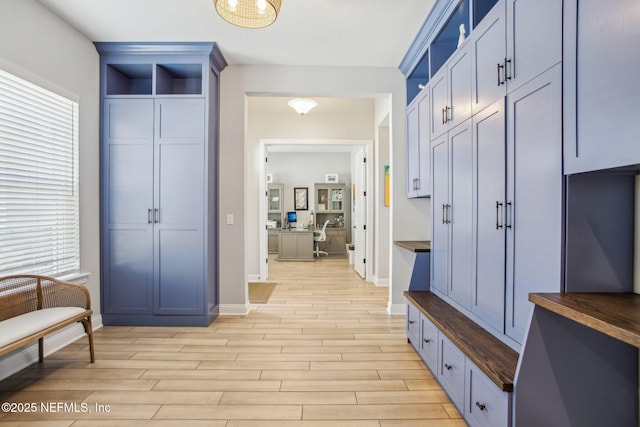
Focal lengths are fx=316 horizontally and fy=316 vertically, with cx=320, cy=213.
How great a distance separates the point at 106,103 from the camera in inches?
125

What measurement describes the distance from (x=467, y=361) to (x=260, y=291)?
3.41 metres

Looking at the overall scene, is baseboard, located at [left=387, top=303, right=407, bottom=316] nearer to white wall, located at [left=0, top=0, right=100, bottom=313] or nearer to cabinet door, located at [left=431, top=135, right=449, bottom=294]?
cabinet door, located at [left=431, top=135, right=449, bottom=294]

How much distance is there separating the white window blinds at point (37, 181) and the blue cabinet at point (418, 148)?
3197mm

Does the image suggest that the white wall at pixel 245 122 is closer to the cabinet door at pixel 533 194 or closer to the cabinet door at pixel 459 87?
the cabinet door at pixel 459 87

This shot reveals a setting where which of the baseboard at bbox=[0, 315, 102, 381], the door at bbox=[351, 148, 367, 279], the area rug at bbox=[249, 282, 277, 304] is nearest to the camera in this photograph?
the baseboard at bbox=[0, 315, 102, 381]

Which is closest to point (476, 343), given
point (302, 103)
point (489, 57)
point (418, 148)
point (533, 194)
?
point (533, 194)

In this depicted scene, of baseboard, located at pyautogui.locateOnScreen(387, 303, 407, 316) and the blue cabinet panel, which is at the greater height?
the blue cabinet panel

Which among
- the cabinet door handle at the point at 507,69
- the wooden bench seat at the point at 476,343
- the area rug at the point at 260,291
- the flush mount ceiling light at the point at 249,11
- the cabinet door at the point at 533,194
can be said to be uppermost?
the flush mount ceiling light at the point at 249,11

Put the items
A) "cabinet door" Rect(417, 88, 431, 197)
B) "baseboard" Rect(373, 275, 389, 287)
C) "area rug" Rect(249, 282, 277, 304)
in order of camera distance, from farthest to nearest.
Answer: "baseboard" Rect(373, 275, 389, 287), "area rug" Rect(249, 282, 277, 304), "cabinet door" Rect(417, 88, 431, 197)

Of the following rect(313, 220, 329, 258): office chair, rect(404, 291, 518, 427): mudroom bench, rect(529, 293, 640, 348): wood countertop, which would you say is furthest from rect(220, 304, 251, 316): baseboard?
rect(313, 220, 329, 258): office chair

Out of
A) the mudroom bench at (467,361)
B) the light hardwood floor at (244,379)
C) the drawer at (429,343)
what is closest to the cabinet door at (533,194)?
the mudroom bench at (467,361)

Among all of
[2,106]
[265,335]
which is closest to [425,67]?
[265,335]

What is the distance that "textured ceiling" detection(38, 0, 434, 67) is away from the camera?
253 cm

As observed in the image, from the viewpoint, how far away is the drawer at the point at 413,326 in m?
2.52
